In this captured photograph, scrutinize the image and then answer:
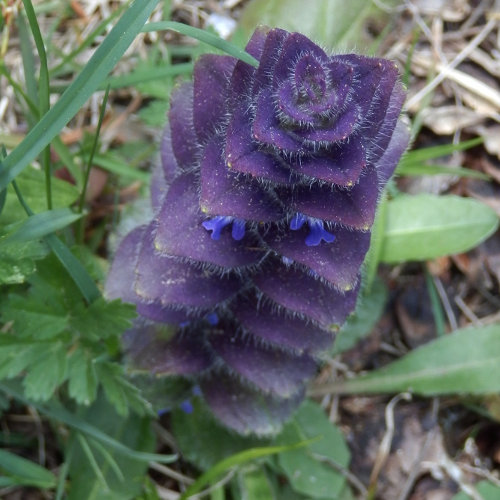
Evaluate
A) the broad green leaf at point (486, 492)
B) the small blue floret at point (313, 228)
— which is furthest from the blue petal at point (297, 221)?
the broad green leaf at point (486, 492)

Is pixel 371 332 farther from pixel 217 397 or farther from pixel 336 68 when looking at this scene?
pixel 336 68

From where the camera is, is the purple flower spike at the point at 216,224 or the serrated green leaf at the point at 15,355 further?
the serrated green leaf at the point at 15,355

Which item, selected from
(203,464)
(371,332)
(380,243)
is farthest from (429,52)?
(203,464)

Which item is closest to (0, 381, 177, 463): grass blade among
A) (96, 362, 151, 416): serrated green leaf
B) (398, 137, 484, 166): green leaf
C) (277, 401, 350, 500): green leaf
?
(96, 362, 151, 416): serrated green leaf

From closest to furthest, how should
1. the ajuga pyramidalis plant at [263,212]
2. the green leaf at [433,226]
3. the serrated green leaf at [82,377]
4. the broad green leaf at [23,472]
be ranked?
the ajuga pyramidalis plant at [263,212]
the serrated green leaf at [82,377]
the broad green leaf at [23,472]
the green leaf at [433,226]

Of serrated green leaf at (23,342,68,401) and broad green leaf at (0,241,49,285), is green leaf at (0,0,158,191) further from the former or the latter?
serrated green leaf at (23,342,68,401)

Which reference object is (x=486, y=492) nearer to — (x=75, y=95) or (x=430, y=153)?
(x=430, y=153)

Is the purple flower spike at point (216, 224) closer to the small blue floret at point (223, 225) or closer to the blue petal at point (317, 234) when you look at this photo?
the small blue floret at point (223, 225)

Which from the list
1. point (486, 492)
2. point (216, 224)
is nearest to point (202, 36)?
point (216, 224)
